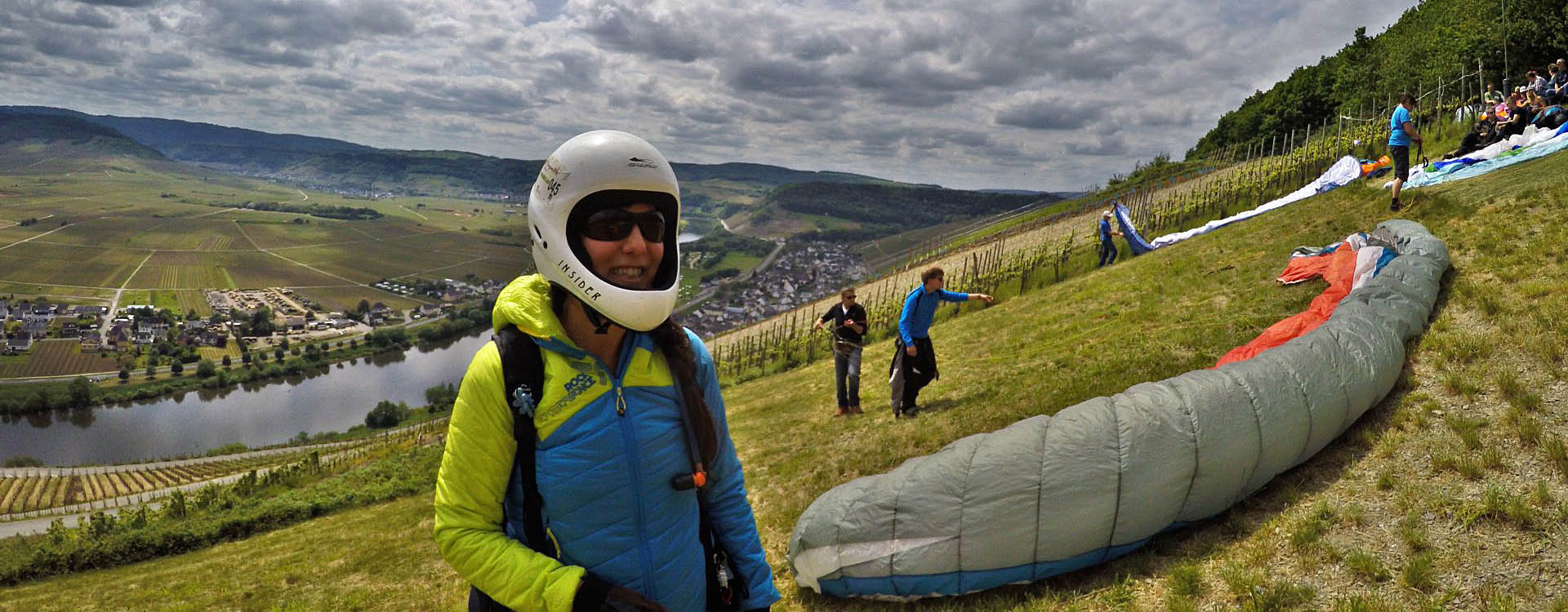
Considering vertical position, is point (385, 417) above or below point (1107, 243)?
below

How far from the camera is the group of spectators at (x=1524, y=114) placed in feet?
53.2

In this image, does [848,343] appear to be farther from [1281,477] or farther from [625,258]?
[625,258]

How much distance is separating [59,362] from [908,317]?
224402mm

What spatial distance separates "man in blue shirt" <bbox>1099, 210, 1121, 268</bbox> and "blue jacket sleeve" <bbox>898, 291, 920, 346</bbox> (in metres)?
13.5

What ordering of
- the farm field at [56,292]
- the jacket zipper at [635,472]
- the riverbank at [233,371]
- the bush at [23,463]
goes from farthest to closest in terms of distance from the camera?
the farm field at [56,292] < the riverbank at [233,371] < the bush at [23,463] < the jacket zipper at [635,472]

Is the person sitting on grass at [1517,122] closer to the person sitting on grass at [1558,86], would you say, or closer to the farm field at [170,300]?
the person sitting on grass at [1558,86]

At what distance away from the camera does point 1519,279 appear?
8125 mm

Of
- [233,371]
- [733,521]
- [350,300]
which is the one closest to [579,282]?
[733,521]

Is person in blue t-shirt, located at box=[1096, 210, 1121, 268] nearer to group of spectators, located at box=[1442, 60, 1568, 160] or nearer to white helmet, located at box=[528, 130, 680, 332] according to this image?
group of spectators, located at box=[1442, 60, 1568, 160]

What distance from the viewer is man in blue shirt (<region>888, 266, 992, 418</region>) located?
1038 cm

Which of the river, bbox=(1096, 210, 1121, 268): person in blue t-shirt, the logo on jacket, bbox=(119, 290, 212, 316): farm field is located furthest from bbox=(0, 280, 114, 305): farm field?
the logo on jacket

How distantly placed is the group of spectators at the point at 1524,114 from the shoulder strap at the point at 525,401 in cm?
2358

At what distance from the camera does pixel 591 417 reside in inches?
85.7

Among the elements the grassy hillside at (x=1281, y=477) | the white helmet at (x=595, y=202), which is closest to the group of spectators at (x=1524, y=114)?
the grassy hillside at (x=1281, y=477)
